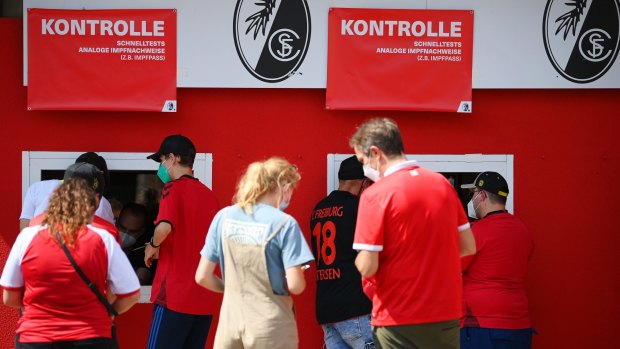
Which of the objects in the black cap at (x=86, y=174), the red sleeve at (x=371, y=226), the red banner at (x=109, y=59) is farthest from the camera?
the red banner at (x=109, y=59)

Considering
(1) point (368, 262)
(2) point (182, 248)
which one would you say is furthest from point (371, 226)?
(2) point (182, 248)

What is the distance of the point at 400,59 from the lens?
5.95m

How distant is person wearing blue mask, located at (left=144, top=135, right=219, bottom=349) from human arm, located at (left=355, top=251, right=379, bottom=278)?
1.58 meters

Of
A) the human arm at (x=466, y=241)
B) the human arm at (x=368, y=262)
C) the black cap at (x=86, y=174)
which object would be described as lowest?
the human arm at (x=368, y=262)

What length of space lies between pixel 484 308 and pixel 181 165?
2.15 metres

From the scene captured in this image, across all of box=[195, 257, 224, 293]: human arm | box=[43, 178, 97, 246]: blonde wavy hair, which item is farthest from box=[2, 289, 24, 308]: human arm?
box=[195, 257, 224, 293]: human arm

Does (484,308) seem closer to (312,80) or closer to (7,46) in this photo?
(312,80)

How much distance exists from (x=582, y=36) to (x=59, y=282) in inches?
168

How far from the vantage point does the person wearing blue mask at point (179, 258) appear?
4973 mm

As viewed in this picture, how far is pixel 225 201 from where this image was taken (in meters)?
6.07

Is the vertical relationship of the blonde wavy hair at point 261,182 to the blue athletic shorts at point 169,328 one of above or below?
above

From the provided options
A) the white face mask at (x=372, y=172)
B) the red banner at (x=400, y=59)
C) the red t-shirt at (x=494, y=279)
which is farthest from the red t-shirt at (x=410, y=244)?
the red banner at (x=400, y=59)

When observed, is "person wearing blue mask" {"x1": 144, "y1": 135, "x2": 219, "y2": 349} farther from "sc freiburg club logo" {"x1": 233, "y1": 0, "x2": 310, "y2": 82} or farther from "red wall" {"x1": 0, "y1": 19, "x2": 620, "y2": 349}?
"sc freiburg club logo" {"x1": 233, "y1": 0, "x2": 310, "y2": 82}

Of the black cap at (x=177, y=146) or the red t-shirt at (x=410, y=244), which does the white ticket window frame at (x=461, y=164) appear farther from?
the red t-shirt at (x=410, y=244)
